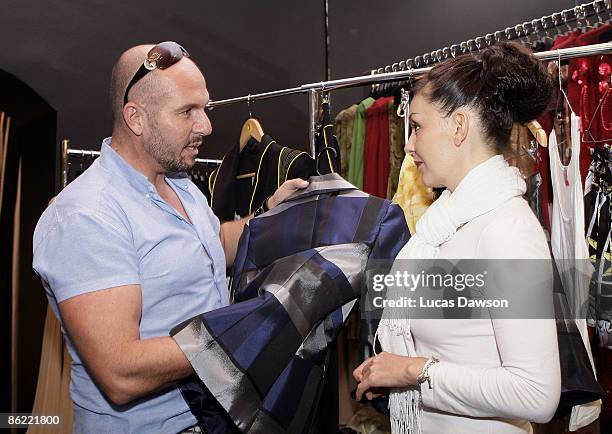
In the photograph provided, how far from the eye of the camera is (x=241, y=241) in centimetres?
202

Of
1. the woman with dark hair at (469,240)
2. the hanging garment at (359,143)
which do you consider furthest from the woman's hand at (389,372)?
the hanging garment at (359,143)

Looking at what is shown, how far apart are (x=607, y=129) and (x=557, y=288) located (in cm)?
67

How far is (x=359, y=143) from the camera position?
3.36m

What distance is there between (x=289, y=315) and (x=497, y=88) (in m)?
0.71

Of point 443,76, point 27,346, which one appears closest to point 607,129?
point 443,76

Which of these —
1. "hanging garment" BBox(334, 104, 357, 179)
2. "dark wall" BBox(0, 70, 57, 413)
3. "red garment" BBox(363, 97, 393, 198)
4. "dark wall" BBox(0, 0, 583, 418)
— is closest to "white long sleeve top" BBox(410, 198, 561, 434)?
"red garment" BBox(363, 97, 393, 198)

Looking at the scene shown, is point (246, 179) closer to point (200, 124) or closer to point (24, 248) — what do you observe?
point (200, 124)

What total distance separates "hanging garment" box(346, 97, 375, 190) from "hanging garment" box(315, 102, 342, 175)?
3.26ft

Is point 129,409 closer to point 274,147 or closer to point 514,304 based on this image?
point 514,304

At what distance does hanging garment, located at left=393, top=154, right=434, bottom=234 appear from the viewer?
97.3 inches

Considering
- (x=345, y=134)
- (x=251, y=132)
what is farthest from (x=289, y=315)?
(x=345, y=134)

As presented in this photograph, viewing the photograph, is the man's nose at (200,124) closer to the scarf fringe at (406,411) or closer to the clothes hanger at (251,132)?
the clothes hanger at (251,132)

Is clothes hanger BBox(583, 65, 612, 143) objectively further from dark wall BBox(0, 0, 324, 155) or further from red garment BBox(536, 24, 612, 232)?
dark wall BBox(0, 0, 324, 155)

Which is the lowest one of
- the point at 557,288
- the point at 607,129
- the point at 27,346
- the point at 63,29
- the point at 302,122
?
the point at 27,346
